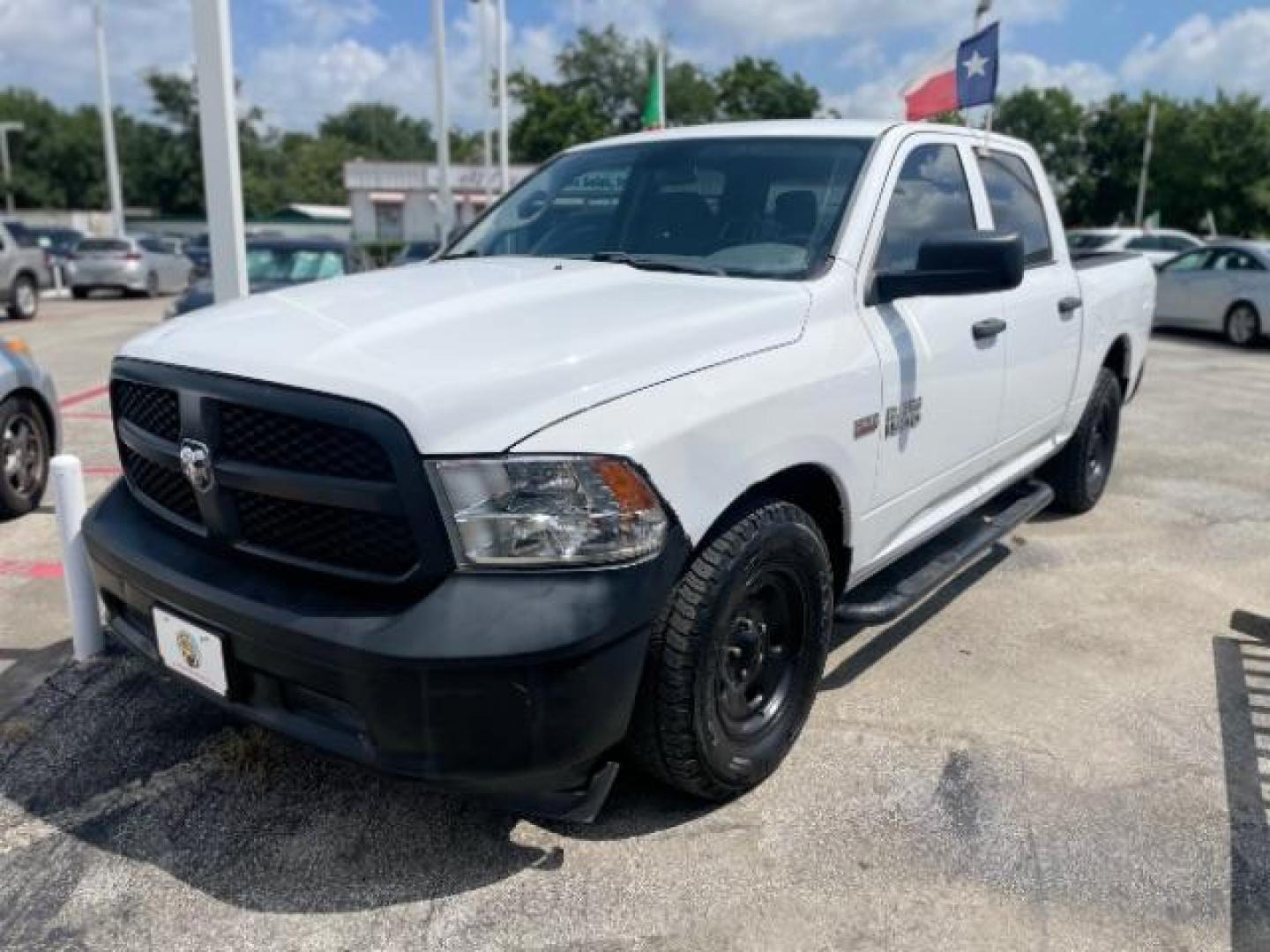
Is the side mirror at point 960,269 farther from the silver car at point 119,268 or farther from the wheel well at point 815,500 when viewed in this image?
the silver car at point 119,268

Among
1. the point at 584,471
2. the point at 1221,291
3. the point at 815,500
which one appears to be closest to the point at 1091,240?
the point at 1221,291

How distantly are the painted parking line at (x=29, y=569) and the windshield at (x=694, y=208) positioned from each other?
2.40 metres

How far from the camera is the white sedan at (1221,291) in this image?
1538 cm

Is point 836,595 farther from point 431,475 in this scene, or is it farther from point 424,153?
point 424,153

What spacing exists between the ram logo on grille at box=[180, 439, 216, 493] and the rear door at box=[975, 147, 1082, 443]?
2.97 meters

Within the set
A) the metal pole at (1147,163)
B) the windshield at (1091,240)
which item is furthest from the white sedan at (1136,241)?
the metal pole at (1147,163)

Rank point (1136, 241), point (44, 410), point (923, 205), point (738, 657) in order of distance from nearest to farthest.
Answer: point (738, 657) < point (923, 205) < point (44, 410) < point (1136, 241)

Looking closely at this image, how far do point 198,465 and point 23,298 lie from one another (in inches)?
720

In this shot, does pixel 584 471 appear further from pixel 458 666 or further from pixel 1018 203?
pixel 1018 203

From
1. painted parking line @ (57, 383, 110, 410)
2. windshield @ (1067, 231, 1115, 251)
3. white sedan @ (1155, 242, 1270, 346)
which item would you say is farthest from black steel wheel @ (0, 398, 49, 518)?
windshield @ (1067, 231, 1115, 251)

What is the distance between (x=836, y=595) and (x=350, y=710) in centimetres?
169

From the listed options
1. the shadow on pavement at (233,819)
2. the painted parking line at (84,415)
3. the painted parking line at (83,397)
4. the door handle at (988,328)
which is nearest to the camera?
the shadow on pavement at (233,819)

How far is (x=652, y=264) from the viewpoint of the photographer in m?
3.54

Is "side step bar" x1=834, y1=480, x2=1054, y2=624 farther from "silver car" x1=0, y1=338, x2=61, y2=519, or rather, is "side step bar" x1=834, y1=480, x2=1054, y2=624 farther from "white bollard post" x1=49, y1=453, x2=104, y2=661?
"silver car" x1=0, y1=338, x2=61, y2=519
